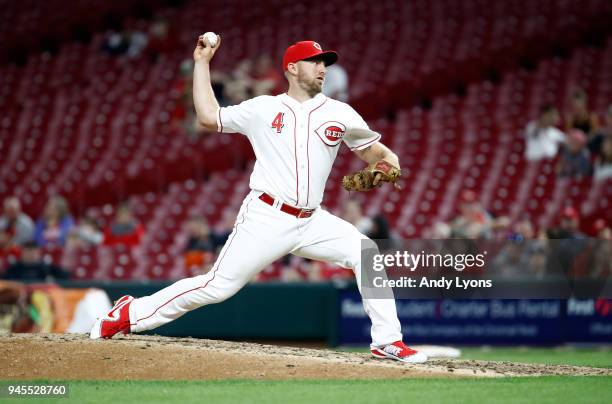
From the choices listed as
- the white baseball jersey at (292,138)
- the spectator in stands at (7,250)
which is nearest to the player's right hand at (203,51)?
the white baseball jersey at (292,138)

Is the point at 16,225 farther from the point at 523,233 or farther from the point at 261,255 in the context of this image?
the point at 261,255

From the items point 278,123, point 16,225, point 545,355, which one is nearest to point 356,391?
point 278,123

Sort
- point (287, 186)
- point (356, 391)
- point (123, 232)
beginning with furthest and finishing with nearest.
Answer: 1. point (123, 232)
2. point (287, 186)
3. point (356, 391)

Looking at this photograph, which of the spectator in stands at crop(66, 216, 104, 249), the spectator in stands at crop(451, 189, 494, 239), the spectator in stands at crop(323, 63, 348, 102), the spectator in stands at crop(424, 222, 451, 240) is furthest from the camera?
the spectator in stands at crop(323, 63, 348, 102)

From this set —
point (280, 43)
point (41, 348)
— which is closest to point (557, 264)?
point (41, 348)

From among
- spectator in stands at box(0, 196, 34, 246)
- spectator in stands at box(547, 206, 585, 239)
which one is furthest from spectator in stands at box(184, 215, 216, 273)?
spectator in stands at box(547, 206, 585, 239)

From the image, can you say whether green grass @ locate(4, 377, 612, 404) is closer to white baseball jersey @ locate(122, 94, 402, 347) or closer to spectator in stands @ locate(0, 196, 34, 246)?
white baseball jersey @ locate(122, 94, 402, 347)

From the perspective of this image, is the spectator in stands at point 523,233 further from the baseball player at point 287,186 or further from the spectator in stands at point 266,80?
the baseball player at point 287,186

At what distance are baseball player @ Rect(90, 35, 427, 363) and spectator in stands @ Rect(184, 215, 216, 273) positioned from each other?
5.26 m

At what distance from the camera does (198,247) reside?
1172 centimetres

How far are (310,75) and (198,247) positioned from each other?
18.9 ft

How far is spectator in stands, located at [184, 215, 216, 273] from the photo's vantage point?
457 inches

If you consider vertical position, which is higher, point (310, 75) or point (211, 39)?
point (211, 39)

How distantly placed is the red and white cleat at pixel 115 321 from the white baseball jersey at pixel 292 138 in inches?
43.1
